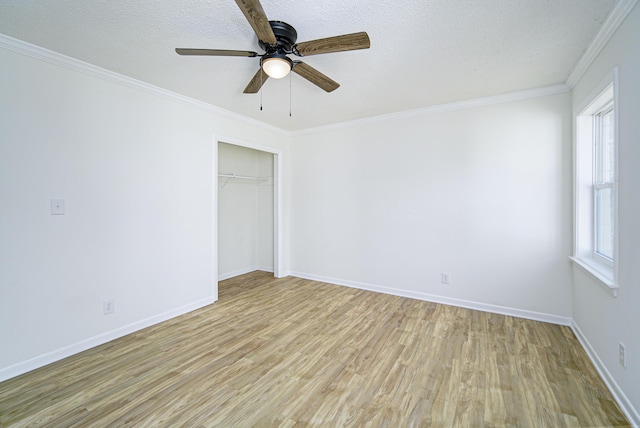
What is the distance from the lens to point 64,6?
69.5 inches

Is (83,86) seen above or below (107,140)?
above

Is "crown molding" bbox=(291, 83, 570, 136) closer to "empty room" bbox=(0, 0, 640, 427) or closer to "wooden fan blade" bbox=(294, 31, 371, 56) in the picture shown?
"empty room" bbox=(0, 0, 640, 427)

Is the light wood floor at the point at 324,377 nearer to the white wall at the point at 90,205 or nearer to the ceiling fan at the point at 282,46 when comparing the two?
the white wall at the point at 90,205

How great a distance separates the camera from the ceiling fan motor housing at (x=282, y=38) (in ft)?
6.17

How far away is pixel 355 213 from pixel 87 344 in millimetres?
3411

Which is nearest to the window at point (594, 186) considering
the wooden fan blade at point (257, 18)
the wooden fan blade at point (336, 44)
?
the wooden fan blade at point (336, 44)

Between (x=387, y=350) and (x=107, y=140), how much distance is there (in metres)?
3.28

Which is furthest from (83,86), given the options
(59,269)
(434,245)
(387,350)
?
(434,245)

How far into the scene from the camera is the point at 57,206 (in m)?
2.33

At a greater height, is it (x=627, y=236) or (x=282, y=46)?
(x=282, y=46)

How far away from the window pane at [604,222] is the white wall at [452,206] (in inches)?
13.4

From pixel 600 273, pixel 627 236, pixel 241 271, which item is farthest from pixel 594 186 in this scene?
pixel 241 271

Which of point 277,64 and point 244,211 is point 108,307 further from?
point 244,211

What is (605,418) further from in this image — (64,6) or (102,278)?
(64,6)
